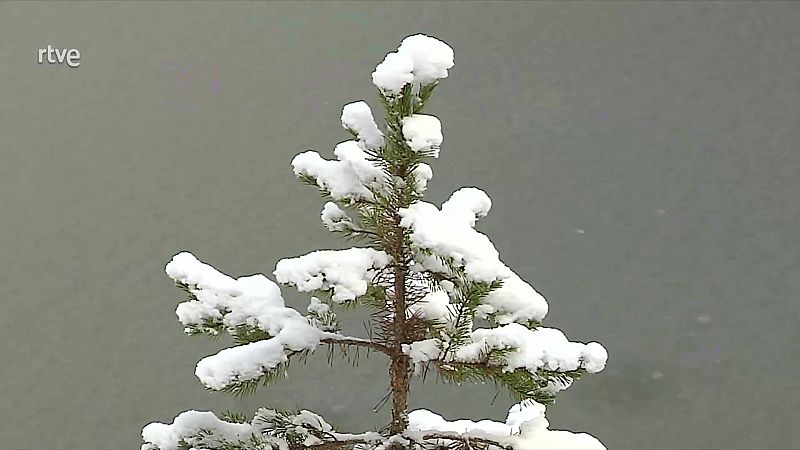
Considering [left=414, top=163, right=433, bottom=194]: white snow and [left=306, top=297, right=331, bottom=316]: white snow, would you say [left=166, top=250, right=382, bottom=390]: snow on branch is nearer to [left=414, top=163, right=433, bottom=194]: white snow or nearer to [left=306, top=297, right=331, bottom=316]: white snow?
[left=306, top=297, right=331, bottom=316]: white snow

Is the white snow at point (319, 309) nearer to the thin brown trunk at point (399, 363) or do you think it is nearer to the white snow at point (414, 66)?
the thin brown trunk at point (399, 363)

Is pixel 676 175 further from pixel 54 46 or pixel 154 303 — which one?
pixel 54 46

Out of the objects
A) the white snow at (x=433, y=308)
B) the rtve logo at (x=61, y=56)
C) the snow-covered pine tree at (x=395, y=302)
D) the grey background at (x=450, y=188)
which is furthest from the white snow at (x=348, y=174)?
the rtve logo at (x=61, y=56)

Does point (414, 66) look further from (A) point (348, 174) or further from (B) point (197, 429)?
(B) point (197, 429)

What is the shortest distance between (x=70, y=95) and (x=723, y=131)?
4.69ft

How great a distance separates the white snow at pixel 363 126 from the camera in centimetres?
59

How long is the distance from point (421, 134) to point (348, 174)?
0.08 m

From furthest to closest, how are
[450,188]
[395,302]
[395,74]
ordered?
[450,188], [395,302], [395,74]

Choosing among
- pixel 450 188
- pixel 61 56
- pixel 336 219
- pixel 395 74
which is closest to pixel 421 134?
pixel 395 74

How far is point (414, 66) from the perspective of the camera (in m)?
0.54

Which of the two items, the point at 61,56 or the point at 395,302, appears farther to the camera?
the point at 61,56

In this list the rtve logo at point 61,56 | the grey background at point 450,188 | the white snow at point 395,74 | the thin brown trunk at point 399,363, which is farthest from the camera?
the rtve logo at point 61,56

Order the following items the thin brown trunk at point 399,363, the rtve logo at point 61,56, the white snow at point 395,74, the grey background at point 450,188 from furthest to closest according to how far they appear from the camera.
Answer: the rtve logo at point 61,56, the grey background at point 450,188, the thin brown trunk at point 399,363, the white snow at point 395,74

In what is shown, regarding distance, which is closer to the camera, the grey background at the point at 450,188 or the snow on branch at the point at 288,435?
the snow on branch at the point at 288,435
